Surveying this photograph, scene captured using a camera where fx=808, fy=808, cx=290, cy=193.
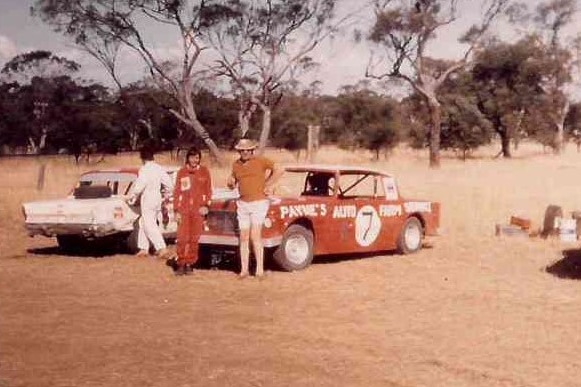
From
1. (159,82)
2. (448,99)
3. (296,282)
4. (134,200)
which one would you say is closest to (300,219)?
(296,282)

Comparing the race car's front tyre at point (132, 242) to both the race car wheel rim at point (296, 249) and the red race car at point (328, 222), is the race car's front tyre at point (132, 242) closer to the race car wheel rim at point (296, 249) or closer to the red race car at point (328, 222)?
the red race car at point (328, 222)

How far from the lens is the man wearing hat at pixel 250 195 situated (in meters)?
10.0

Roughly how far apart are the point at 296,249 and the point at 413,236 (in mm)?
2732

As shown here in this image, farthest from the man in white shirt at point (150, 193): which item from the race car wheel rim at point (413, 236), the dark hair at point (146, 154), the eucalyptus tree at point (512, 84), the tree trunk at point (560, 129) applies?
the tree trunk at point (560, 129)

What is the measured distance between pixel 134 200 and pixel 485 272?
5044mm

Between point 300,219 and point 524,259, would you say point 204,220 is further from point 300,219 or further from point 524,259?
point 524,259

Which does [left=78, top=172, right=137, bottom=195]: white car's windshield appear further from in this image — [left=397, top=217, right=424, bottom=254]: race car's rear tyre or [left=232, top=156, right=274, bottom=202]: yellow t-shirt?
[left=397, top=217, right=424, bottom=254]: race car's rear tyre

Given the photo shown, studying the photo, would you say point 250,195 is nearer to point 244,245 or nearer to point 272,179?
point 272,179

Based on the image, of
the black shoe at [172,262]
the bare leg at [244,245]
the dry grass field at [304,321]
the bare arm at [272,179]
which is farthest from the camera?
the black shoe at [172,262]

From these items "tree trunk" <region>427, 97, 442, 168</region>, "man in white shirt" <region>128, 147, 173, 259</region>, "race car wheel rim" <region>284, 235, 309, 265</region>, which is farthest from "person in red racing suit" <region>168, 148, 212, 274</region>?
"tree trunk" <region>427, 97, 442, 168</region>

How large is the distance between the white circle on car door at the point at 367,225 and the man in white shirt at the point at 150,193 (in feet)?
9.21

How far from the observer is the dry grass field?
590 cm

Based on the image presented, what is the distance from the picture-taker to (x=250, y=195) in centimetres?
999

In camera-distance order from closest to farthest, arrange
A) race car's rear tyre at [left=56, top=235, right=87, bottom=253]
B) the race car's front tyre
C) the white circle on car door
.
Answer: the white circle on car door, the race car's front tyre, race car's rear tyre at [left=56, top=235, right=87, bottom=253]
